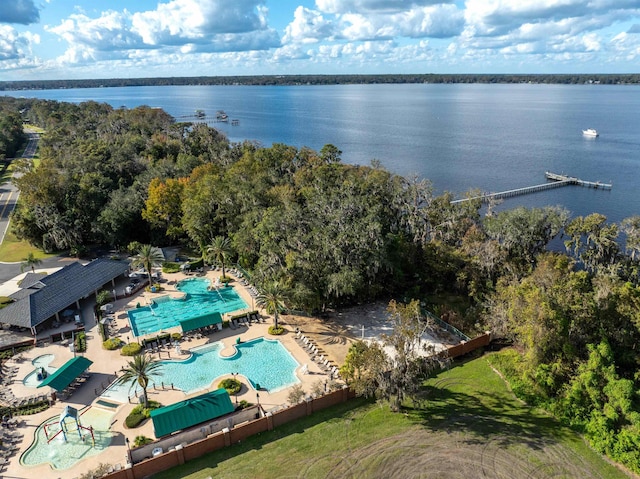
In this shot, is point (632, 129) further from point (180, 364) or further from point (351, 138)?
point (180, 364)

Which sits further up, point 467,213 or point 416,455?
point 467,213

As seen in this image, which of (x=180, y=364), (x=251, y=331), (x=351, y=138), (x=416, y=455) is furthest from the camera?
(x=351, y=138)

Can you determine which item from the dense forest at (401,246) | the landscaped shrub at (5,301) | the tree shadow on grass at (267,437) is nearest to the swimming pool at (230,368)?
the tree shadow on grass at (267,437)

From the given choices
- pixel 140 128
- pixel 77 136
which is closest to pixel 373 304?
pixel 140 128

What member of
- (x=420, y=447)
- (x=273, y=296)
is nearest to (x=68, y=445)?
(x=273, y=296)

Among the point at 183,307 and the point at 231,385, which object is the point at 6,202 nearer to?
the point at 183,307

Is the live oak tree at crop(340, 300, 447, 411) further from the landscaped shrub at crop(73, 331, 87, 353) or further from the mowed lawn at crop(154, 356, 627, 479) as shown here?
the landscaped shrub at crop(73, 331, 87, 353)
